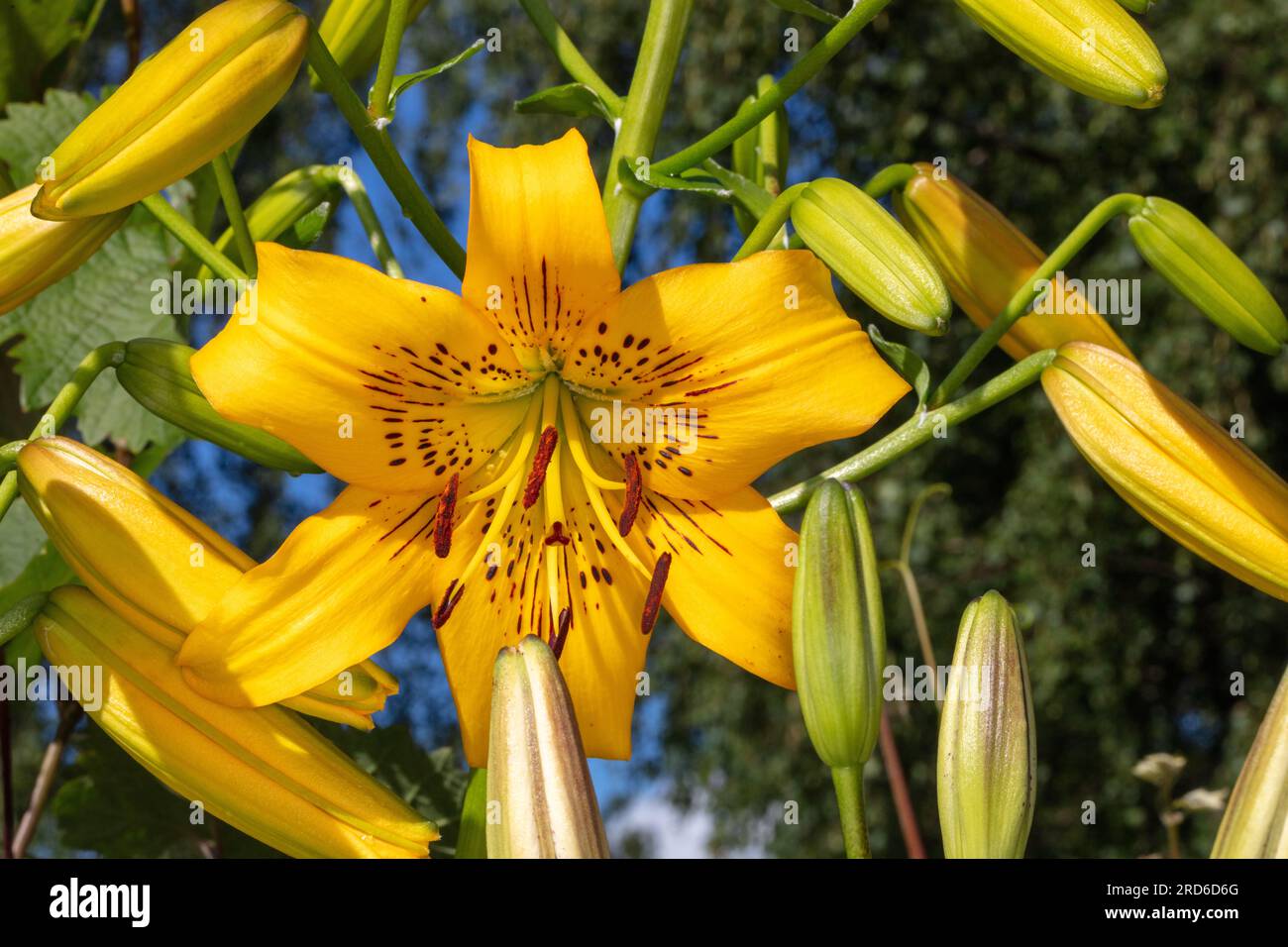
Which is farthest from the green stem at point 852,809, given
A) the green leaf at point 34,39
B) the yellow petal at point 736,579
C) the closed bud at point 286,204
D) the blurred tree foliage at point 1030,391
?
the blurred tree foliage at point 1030,391

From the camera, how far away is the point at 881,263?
69 cm

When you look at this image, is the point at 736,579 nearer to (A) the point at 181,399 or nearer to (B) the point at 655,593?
(B) the point at 655,593

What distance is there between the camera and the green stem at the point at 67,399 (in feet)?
2.27

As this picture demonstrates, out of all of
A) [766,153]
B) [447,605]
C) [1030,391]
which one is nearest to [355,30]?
[766,153]

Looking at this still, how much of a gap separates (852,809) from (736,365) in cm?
25

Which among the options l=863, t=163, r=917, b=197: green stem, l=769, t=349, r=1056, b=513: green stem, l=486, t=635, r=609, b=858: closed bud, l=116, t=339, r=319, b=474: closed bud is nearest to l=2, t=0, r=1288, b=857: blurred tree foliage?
l=863, t=163, r=917, b=197: green stem

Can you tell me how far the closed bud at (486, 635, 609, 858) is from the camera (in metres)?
0.52

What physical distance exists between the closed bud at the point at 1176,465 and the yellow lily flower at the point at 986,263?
0.09 metres

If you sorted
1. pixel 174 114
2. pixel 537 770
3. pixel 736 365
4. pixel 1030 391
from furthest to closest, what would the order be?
pixel 1030 391
pixel 736 365
pixel 174 114
pixel 537 770

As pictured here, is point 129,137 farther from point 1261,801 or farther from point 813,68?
point 1261,801

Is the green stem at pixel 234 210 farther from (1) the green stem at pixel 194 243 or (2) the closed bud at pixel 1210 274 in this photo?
(2) the closed bud at pixel 1210 274

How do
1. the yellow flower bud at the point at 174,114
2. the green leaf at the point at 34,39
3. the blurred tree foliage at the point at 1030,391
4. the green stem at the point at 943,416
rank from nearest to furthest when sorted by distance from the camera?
the yellow flower bud at the point at 174,114 → the green stem at the point at 943,416 → the green leaf at the point at 34,39 → the blurred tree foliage at the point at 1030,391

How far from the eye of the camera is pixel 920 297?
0.68 meters
